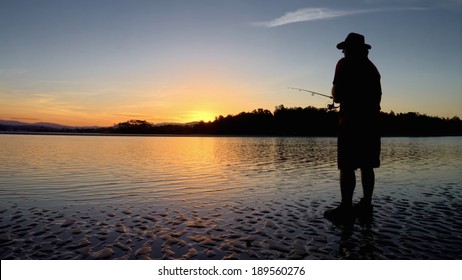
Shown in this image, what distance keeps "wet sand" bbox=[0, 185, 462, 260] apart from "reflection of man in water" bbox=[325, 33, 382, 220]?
0.77m

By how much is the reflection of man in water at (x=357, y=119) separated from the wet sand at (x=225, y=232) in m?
0.77

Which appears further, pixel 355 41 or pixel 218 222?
pixel 355 41

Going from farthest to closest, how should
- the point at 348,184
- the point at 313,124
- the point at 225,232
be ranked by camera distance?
the point at 313,124 < the point at 348,184 < the point at 225,232

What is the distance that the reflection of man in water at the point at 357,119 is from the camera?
19.3ft

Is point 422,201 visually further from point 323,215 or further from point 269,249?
point 269,249

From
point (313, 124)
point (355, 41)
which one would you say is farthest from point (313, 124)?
point (355, 41)

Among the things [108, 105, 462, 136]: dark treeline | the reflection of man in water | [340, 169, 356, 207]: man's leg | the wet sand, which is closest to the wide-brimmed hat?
the reflection of man in water

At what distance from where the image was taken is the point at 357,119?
5934 millimetres

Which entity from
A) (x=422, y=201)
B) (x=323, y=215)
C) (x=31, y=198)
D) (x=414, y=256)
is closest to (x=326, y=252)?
(x=414, y=256)

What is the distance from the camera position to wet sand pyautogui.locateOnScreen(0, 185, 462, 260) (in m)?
3.96

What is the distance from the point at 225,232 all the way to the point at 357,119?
10.5ft

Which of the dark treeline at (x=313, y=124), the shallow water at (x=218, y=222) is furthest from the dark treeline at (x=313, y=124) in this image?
the shallow water at (x=218, y=222)

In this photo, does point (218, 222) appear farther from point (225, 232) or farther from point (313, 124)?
point (313, 124)
